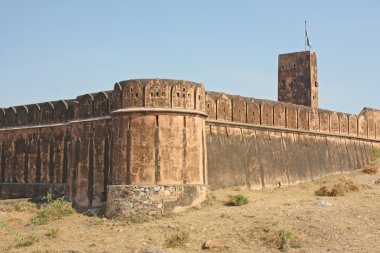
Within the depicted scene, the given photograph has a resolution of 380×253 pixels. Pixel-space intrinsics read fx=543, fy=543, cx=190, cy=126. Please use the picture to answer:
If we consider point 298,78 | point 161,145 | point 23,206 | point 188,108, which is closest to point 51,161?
point 23,206

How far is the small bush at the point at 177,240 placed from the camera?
11.8 meters

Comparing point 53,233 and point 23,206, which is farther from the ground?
point 23,206

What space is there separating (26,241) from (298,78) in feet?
55.7

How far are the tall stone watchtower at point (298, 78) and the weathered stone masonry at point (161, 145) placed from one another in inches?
87.2

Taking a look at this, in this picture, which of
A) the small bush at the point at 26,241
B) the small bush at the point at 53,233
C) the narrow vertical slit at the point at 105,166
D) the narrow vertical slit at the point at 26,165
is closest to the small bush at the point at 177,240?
the small bush at the point at 53,233

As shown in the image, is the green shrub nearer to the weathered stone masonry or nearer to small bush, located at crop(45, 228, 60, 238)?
the weathered stone masonry

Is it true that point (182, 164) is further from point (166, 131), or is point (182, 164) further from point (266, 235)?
point (266, 235)

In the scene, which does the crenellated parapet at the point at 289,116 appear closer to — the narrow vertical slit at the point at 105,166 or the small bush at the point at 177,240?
the narrow vertical slit at the point at 105,166

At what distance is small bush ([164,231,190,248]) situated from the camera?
11836 mm

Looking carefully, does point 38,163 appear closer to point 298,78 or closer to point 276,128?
point 276,128

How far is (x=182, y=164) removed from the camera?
49.5ft

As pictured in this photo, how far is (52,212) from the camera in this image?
15.8m

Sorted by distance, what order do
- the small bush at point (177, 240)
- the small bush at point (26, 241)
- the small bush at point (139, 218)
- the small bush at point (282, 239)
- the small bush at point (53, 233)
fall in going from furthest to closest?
the small bush at point (139, 218)
the small bush at point (53, 233)
the small bush at point (26, 241)
the small bush at point (177, 240)
the small bush at point (282, 239)

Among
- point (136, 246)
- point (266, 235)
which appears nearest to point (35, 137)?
point (136, 246)
